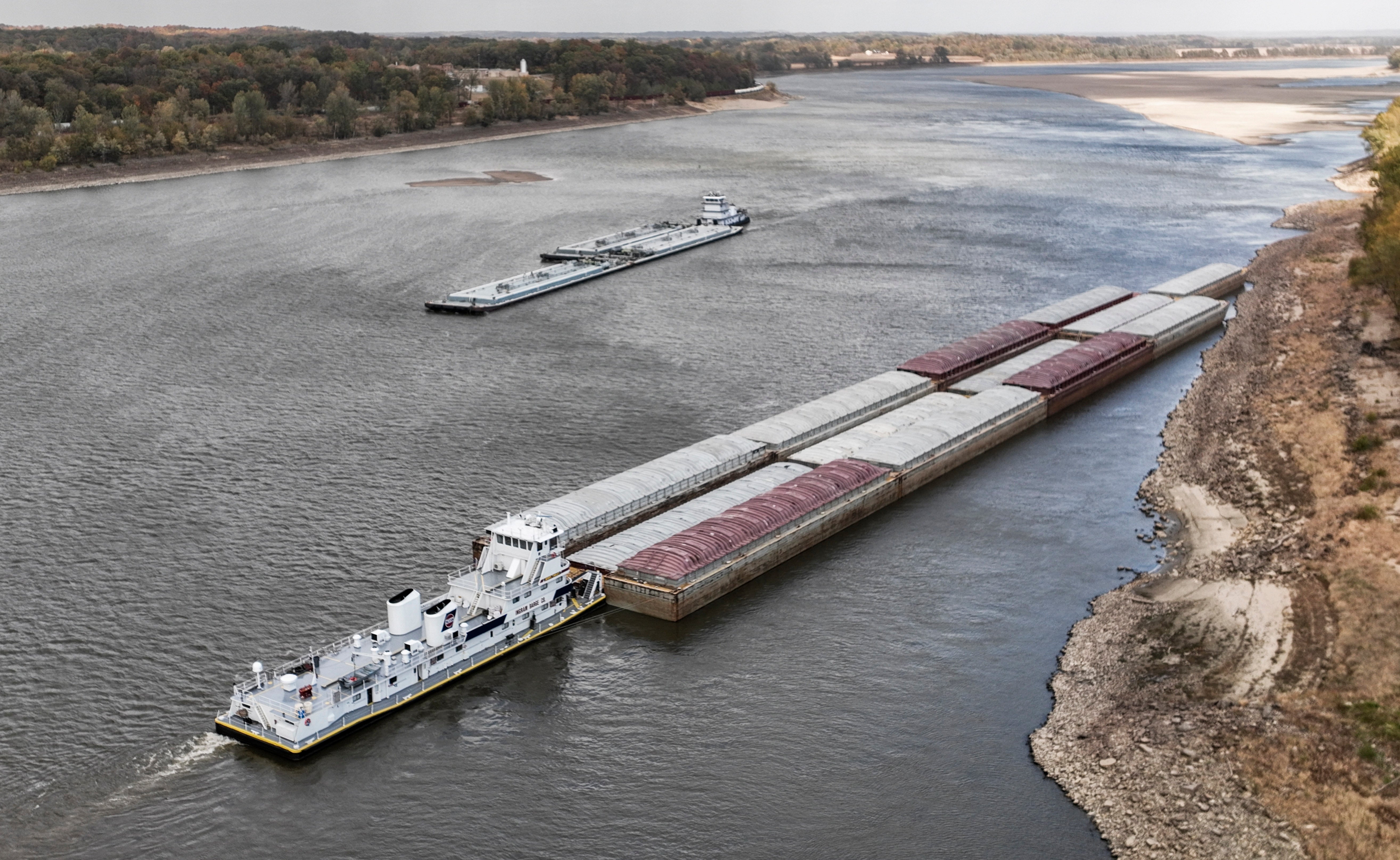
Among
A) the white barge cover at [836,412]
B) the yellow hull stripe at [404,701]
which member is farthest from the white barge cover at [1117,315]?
the yellow hull stripe at [404,701]

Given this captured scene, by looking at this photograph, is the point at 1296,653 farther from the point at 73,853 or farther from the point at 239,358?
the point at 239,358

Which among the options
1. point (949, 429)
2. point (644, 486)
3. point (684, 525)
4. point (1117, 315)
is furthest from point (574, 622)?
point (1117, 315)

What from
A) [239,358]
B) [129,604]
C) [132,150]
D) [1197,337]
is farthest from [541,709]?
[132,150]

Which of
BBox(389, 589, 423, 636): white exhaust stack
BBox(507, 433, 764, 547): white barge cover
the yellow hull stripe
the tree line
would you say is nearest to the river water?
the yellow hull stripe

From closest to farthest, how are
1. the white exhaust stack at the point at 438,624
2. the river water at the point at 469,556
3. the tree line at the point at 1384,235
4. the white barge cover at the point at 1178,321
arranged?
1. the river water at the point at 469,556
2. the white exhaust stack at the point at 438,624
3. the tree line at the point at 1384,235
4. the white barge cover at the point at 1178,321

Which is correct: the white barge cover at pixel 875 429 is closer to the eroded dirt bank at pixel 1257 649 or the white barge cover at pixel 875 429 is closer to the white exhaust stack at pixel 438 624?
the eroded dirt bank at pixel 1257 649
